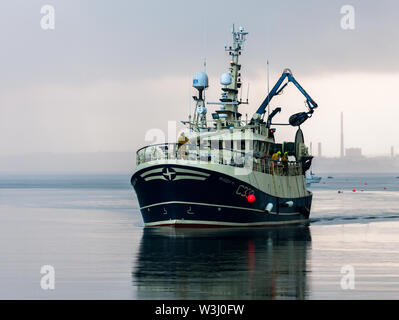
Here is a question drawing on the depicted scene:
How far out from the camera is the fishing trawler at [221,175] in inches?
2016

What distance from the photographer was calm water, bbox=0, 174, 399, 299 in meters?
29.4

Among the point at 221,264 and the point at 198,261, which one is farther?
the point at 198,261

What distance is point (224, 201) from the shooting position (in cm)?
5200

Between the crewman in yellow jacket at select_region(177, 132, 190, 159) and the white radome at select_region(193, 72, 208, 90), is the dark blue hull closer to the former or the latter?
the crewman in yellow jacket at select_region(177, 132, 190, 159)

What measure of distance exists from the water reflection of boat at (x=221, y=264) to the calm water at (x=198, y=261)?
4cm

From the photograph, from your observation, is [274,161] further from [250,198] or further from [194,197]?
[194,197]

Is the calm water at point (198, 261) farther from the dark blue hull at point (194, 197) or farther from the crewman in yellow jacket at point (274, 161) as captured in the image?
the crewman in yellow jacket at point (274, 161)

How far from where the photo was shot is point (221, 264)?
122 ft

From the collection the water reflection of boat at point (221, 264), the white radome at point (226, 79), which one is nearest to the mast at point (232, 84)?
the white radome at point (226, 79)

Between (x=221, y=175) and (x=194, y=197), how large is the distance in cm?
214

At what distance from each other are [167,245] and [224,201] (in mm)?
7607

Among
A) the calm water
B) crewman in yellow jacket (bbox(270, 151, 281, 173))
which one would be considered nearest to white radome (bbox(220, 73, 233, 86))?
crewman in yellow jacket (bbox(270, 151, 281, 173))

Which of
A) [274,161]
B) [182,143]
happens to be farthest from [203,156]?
[274,161]
